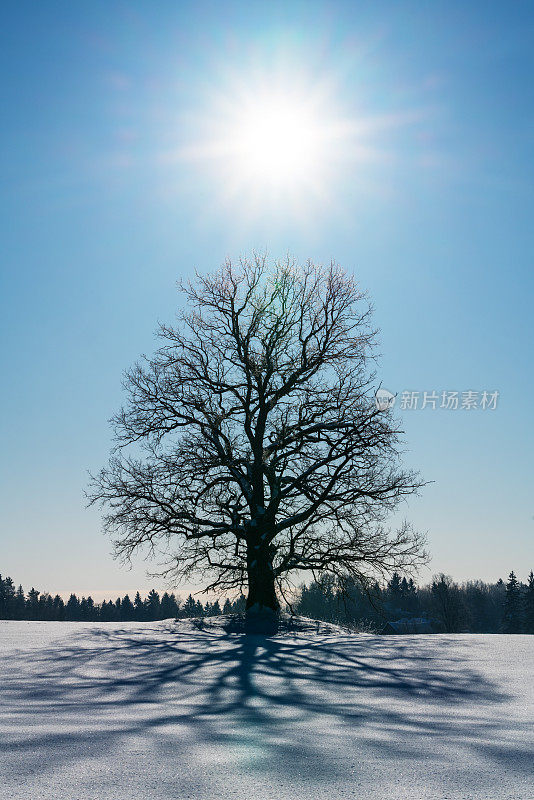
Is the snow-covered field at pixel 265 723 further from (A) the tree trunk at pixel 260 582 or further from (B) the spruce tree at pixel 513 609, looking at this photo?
(B) the spruce tree at pixel 513 609

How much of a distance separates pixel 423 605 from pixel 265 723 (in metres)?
115

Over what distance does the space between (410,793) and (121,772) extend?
1.36 meters

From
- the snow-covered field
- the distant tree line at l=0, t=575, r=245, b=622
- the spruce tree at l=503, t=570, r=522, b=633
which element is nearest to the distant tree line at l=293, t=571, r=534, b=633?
the spruce tree at l=503, t=570, r=522, b=633

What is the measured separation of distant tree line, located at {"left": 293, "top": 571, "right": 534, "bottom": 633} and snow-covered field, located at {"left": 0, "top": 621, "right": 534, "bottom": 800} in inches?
261

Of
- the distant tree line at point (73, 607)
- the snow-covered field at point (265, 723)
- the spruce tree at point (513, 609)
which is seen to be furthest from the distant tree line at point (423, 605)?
the distant tree line at point (73, 607)

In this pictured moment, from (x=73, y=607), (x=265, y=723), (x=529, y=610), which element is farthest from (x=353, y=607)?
(x=73, y=607)

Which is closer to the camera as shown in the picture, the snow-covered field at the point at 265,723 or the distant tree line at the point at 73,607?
the snow-covered field at the point at 265,723

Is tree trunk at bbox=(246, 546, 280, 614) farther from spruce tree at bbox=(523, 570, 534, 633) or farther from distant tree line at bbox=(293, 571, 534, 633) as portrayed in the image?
spruce tree at bbox=(523, 570, 534, 633)

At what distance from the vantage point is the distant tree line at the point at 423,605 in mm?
13891

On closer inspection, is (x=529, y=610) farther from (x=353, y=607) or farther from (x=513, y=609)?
(x=353, y=607)

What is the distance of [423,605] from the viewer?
107 metres

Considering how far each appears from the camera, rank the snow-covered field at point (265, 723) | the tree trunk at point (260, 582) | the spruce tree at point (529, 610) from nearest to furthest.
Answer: the snow-covered field at point (265, 723), the tree trunk at point (260, 582), the spruce tree at point (529, 610)

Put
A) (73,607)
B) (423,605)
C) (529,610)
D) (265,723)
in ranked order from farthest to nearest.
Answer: (423,605), (73,607), (529,610), (265,723)

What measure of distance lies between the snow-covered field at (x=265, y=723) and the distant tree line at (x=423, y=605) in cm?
663
